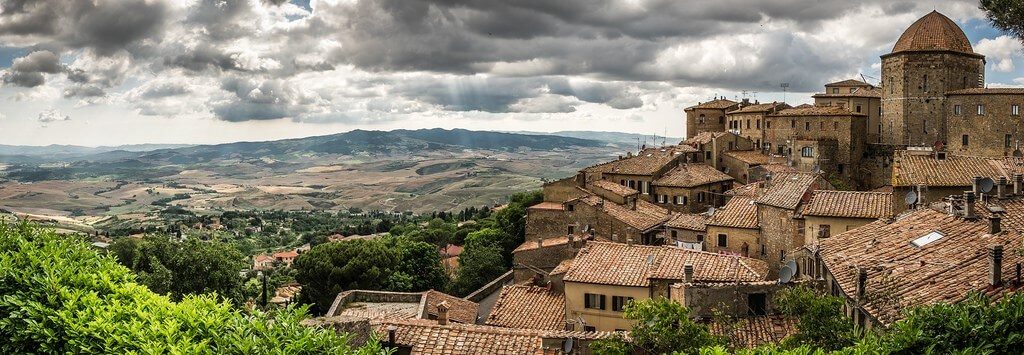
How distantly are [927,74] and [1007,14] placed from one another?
60033 millimetres

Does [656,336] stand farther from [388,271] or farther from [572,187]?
[572,187]

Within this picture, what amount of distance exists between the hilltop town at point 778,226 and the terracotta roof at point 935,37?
0.51 feet

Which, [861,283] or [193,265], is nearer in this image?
[861,283]

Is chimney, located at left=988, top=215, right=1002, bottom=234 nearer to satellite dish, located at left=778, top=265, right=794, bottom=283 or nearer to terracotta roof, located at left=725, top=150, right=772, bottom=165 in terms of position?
satellite dish, located at left=778, top=265, right=794, bottom=283

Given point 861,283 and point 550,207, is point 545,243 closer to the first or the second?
point 550,207

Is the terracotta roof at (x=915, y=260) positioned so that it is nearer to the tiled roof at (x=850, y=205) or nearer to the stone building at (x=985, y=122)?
the tiled roof at (x=850, y=205)

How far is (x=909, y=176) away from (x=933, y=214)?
19.5 ft

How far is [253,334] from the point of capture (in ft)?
39.6

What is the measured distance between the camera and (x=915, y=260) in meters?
21.8

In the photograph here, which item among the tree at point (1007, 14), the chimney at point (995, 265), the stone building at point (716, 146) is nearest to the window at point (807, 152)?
the stone building at point (716, 146)

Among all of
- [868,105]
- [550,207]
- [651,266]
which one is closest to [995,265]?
[651,266]

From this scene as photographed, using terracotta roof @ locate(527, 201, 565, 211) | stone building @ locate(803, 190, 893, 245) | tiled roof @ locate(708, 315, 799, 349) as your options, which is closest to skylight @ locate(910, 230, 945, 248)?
tiled roof @ locate(708, 315, 799, 349)

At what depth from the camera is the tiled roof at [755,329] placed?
22.8 metres

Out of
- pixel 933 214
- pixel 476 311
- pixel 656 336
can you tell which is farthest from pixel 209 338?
pixel 476 311
